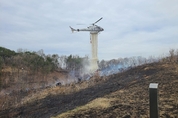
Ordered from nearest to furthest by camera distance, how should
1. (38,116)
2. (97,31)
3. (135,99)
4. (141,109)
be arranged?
(141,109), (135,99), (38,116), (97,31)

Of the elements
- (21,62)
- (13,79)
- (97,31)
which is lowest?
(13,79)

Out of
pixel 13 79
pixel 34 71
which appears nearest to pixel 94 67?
pixel 34 71

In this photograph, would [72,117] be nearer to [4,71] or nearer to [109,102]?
[109,102]

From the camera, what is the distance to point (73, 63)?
37.2 m

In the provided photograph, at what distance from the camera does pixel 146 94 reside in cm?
641

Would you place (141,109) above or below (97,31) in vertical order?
below

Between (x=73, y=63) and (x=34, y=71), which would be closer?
(x=34, y=71)

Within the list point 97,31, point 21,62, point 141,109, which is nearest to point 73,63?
point 97,31

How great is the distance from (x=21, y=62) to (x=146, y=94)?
23.3 meters

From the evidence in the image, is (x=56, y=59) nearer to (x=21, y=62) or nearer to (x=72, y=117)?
(x=21, y=62)

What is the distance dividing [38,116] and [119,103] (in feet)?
11.4

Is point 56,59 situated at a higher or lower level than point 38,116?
higher

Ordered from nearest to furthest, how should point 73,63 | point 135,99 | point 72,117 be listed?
point 72,117 < point 135,99 < point 73,63

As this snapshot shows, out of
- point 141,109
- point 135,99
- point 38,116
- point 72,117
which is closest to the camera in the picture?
point 141,109
